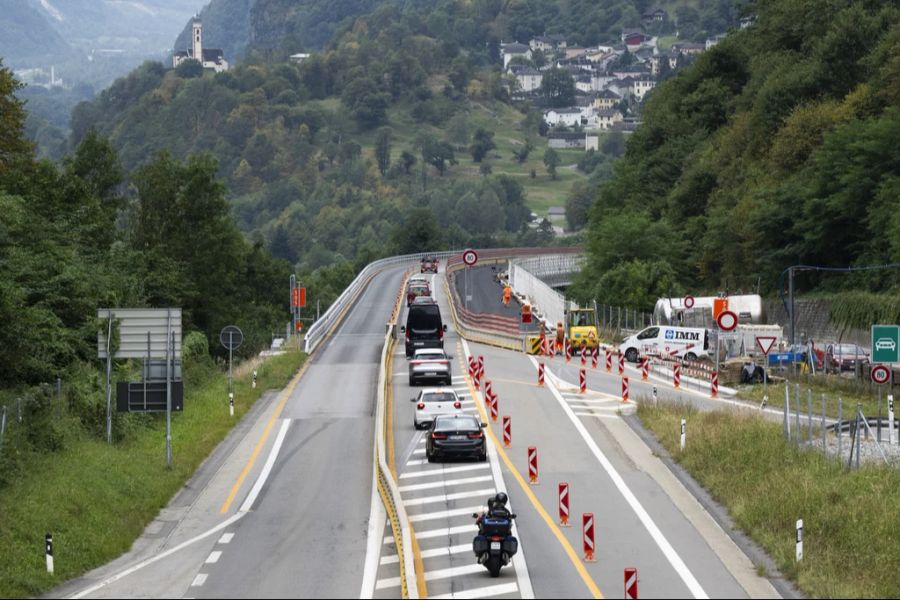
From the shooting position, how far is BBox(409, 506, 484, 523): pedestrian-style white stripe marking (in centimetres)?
3058

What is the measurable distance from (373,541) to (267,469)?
9836mm

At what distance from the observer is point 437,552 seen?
27.1 m

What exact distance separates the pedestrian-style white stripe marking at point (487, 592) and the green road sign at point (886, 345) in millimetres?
17244

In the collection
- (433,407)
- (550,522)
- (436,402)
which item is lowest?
(550,522)

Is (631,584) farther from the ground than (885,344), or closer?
closer

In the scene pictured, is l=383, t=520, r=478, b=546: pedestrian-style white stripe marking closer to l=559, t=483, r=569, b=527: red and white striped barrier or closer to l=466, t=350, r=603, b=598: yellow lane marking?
l=466, t=350, r=603, b=598: yellow lane marking

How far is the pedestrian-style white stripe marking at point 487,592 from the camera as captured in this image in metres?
23.3

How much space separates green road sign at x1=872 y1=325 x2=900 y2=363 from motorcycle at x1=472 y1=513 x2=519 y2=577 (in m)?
16.5

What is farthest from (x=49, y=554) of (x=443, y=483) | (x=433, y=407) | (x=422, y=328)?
(x=422, y=328)

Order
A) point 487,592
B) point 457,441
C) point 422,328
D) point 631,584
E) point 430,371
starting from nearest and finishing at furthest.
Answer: point 631,584, point 487,592, point 457,441, point 430,371, point 422,328

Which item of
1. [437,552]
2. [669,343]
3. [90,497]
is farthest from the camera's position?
[669,343]

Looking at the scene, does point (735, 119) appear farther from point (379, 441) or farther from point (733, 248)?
point (379, 441)

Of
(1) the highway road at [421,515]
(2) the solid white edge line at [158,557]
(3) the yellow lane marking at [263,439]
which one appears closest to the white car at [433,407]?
(1) the highway road at [421,515]

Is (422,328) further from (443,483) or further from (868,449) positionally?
(443,483)
